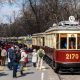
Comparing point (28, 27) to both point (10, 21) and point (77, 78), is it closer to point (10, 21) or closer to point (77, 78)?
point (10, 21)

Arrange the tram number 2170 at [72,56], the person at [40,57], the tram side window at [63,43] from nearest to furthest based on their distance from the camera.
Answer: the tram number 2170 at [72,56] → the tram side window at [63,43] → the person at [40,57]

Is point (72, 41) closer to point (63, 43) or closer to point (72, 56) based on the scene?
point (63, 43)

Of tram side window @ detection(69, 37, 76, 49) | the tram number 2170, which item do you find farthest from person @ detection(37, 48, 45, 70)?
the tram number 2170

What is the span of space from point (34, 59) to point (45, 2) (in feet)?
120

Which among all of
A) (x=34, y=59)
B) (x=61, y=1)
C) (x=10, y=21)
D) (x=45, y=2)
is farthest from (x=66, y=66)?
(x=10, y=21)

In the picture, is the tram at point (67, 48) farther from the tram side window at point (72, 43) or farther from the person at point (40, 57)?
the person at point (40, 57)

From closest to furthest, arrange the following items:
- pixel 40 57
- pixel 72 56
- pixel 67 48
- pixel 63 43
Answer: pixel 72 56 < pixel 67 48 < pixel 63 43 < pixel 40 57

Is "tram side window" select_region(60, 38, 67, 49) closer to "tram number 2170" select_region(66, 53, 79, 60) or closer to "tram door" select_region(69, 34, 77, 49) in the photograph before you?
"tram door" select_region(69, 34, 77, 49)

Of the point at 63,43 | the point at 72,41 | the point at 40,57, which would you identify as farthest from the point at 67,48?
the point at 40,57

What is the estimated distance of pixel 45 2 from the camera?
2630 inches

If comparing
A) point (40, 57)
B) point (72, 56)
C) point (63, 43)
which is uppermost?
point (63, 43)

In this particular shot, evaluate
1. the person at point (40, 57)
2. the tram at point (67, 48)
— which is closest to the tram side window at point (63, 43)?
the tram at point (67, 48)

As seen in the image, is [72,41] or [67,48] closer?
[67,48]

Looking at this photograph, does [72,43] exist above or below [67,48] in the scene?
above
